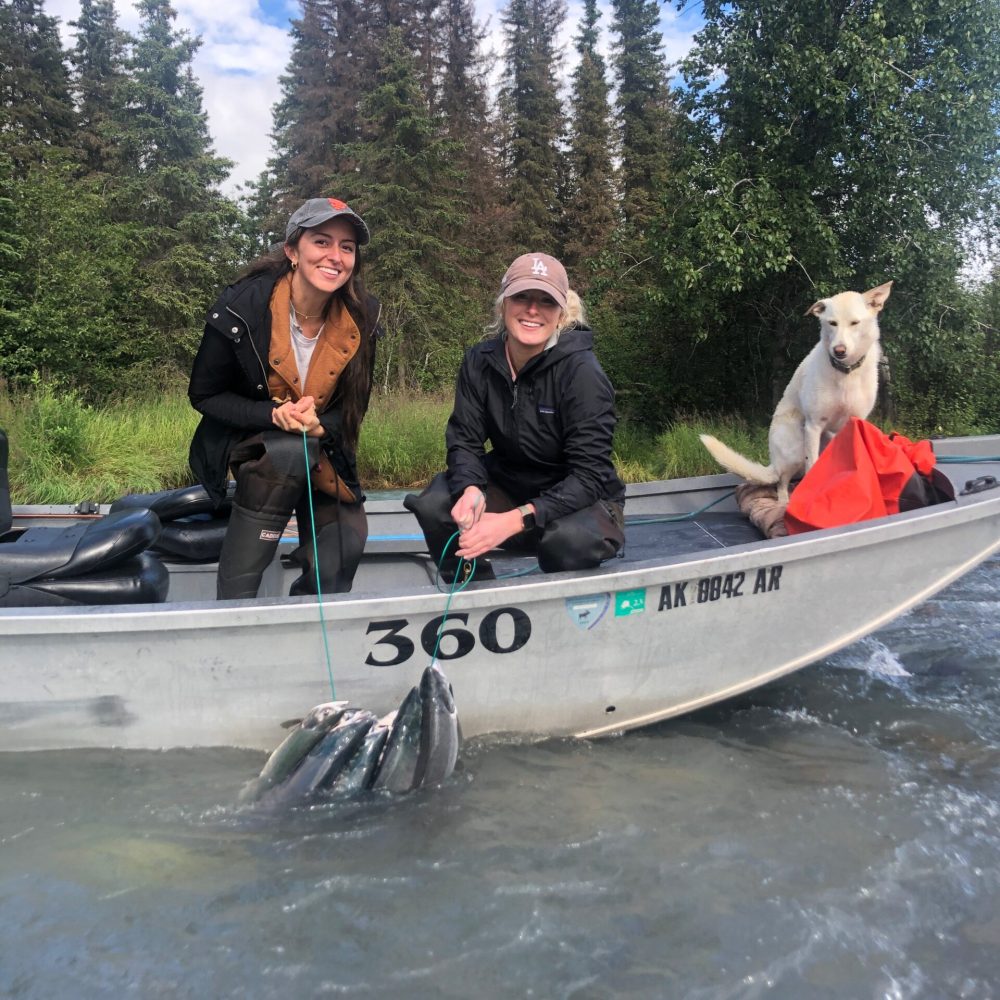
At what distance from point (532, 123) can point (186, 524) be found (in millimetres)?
27098

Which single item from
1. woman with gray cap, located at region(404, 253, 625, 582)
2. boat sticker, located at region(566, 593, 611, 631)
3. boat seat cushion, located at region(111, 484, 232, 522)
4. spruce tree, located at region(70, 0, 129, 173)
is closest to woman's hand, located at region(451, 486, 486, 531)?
woman with gray cap, located at region(404, 253, 625, 582)

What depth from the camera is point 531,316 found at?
2678 mm

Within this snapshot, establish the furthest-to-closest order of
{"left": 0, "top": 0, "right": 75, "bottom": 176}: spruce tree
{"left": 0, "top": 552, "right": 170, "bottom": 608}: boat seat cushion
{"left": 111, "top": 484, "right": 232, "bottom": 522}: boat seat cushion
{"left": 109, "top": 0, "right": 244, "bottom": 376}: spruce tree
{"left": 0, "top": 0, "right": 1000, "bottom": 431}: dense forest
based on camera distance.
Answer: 1. {"left": 0, "top": 0, "right": 75, "bottom": 176}: spruce tree
2. {"left": 109, "top": 0, "right": 244, "bottom": 376}: spruce tree
3. {"left": 0, "top": 0, "right": 1000, "bottom": 431}: dense forest
4. {"left": 111, "top": 484, "right": 232, "bottom": 522}: boat seat cushion
5. {"left": 0, "top": 552, "right": 170, "bottom": 608}: boat seat cushion

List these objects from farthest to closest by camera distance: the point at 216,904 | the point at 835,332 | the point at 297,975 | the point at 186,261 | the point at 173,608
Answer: the point at 186,261 → the point at 835,332 → the point at 173,608 → the point at 216,904 → the point at 297,975

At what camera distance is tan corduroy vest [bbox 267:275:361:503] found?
2.75m

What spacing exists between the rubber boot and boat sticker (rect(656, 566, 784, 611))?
1373 mm

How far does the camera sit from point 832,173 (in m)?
9.33

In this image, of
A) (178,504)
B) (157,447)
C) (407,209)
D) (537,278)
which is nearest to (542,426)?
(537,278)

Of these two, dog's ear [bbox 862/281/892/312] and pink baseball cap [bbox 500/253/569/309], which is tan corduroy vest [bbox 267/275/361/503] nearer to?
pink baseball cap [bbox 500/253/569/309]

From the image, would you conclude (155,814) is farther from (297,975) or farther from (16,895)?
(297,975)

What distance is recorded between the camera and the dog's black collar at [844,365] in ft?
13.9

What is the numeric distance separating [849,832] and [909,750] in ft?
2.19

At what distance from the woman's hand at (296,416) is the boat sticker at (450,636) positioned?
2.34 ft

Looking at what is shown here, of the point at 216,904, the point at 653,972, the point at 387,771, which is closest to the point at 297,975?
the point at 216,904
